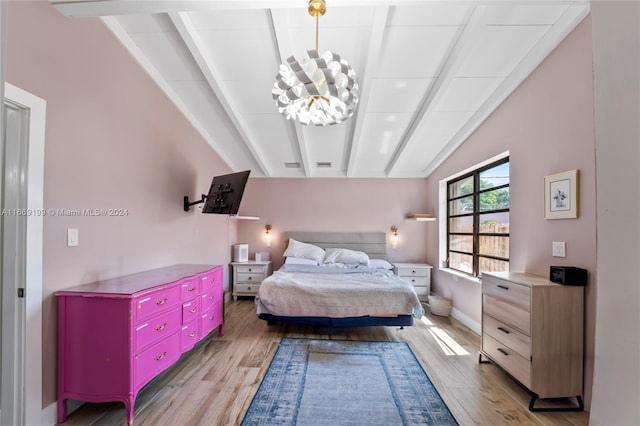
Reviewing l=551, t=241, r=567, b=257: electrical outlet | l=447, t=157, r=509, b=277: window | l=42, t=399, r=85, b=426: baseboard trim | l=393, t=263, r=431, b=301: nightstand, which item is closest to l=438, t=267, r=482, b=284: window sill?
l=447, t=157, r=509, b=277: window

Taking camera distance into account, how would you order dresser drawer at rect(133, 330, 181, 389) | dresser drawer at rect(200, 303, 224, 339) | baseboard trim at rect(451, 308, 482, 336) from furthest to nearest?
baseboard trim at rect(451, 308, 482, 336) → dresser drawer at rect(200, 303, 224, 339) → dresser drawer at rect(133, 330, 181, 389)

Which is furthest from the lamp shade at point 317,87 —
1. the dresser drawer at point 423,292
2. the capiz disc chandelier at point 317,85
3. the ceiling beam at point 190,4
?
the dresser drawer at point 423,292

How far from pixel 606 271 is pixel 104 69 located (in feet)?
10.2

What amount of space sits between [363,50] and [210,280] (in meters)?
2.71

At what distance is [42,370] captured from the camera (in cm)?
182

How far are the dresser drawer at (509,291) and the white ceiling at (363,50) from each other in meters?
1.87

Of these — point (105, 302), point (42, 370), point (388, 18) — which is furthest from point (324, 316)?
point (388, 18)

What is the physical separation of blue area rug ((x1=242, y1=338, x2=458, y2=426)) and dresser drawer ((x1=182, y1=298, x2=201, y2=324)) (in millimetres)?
857

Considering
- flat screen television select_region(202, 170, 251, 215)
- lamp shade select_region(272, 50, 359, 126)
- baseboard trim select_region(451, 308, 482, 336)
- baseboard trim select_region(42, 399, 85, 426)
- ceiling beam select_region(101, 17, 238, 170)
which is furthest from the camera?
baseboard trim select_region(451, 308, 482, 336)

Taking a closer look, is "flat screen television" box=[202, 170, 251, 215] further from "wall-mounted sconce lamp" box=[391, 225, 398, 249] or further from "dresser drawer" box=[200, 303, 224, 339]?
"wall-mounted sconce lamp" box=[391, 225, 398, 249]

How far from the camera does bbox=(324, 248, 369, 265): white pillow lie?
4.71 m

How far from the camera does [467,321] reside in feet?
11.8

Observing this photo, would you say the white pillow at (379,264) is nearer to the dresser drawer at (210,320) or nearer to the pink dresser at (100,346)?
the dresser drawer at (210,320)

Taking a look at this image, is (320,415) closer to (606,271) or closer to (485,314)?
(485,314)
